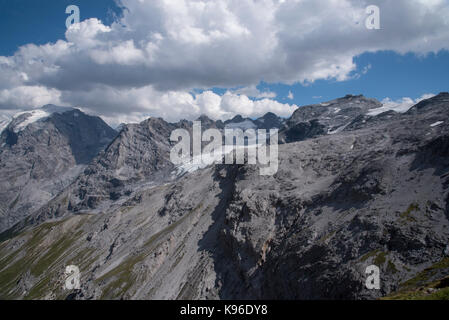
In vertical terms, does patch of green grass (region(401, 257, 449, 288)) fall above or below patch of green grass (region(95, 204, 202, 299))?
above

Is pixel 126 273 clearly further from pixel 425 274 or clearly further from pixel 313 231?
pixel 425 274

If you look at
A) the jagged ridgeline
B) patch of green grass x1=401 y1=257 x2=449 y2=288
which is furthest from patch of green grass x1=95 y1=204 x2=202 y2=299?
patch of green grass x1=401 y1=257 x2=449 y2=288

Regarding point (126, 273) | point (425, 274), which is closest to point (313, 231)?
point (425, 274)

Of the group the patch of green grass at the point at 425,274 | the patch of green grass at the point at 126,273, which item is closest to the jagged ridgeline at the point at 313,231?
the patch of green grass at the point at 425,274

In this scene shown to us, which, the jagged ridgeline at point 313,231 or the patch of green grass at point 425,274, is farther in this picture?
the jagged ridgeline at point 313,231

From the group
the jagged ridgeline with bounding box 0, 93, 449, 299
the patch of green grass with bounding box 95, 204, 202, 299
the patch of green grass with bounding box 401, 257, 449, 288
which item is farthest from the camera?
the patch of green grass with bounding box 95, 204, 202, 299

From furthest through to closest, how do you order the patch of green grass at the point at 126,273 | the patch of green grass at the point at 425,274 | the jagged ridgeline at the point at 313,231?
the patch of green grass at the point at 126,273 < the jagged ridgeline at the point at 313,231 < the patch of green grass at the point at 425,274

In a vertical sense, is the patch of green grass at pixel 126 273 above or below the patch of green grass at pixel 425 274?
below

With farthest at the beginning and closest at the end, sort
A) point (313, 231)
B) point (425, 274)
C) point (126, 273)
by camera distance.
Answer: point (126, 273)
point (313, 231)
point (425, 274)

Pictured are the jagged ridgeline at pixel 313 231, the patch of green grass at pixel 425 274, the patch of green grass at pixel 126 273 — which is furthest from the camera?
the patch of green grass at pixel 126 273

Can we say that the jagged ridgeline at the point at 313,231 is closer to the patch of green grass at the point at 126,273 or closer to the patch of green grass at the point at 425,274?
the patch of green grass at the point at 425,274

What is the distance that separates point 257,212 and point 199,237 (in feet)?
91.1

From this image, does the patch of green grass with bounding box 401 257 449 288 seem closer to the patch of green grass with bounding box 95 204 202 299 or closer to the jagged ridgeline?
the jagged ridgeline
